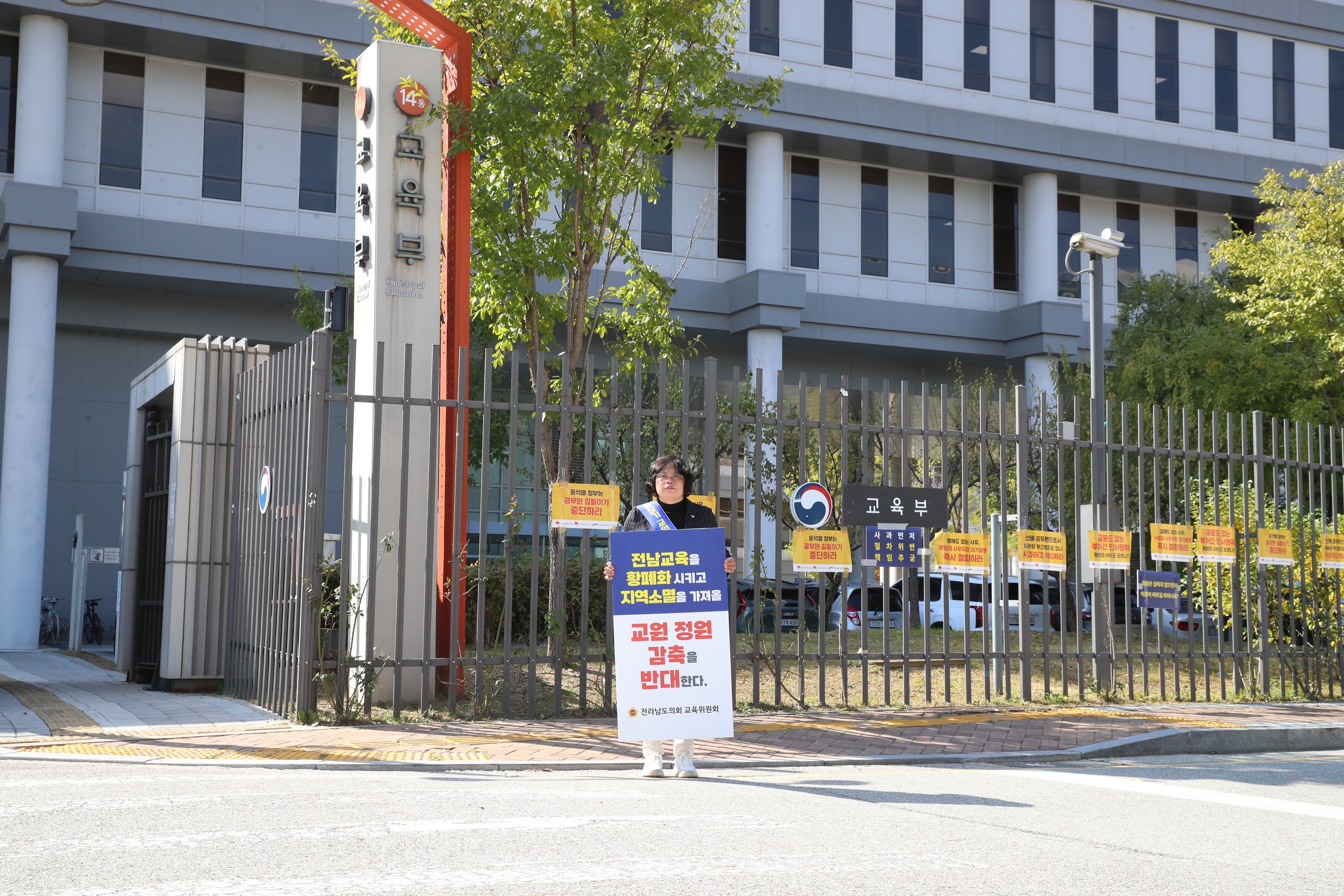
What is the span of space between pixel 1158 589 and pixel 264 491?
827 centimetres

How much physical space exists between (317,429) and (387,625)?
1.98 m

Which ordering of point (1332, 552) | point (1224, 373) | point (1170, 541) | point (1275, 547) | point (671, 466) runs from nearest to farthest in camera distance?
point (671, 466)
point (1170, 541)
point (1275, 547)
point (1332, 552)
point (1224, 373)

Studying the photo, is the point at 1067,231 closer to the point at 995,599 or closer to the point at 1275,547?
the point at 1275,547

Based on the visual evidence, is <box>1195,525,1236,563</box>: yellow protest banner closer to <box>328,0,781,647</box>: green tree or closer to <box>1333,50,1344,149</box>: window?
<box>328,0,781,647</box>: green tree

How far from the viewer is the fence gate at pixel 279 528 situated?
9.47 metres

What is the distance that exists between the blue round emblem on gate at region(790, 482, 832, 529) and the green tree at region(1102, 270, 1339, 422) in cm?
1258

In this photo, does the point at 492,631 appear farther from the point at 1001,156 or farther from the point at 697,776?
the point at 1001,156

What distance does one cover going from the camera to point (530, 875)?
4766mm

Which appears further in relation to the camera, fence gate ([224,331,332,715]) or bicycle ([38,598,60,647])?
bicycle ([38,598,60,647])

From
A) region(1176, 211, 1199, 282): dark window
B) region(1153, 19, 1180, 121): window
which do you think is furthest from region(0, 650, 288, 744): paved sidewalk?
region(1176, 211, 1199, 282): dark window

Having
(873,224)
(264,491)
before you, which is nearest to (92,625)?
(264,491)

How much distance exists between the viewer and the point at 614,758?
8445 mm

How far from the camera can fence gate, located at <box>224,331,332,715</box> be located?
9469mm

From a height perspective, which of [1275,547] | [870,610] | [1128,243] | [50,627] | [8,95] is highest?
[8,95]
